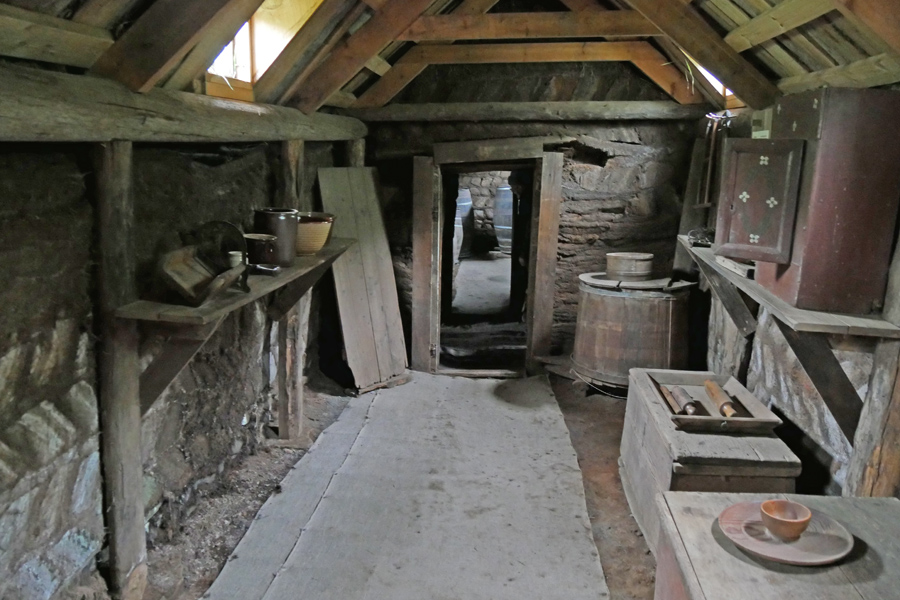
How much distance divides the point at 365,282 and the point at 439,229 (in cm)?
76

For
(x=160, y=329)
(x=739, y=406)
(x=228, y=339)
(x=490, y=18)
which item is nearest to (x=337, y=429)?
(x=228, y=339)

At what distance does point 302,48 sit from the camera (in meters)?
3.09

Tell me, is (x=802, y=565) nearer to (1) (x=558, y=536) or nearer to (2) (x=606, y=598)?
(2) (x=606, y=598)

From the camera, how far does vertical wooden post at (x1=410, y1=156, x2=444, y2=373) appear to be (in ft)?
16.5

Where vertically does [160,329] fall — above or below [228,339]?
above

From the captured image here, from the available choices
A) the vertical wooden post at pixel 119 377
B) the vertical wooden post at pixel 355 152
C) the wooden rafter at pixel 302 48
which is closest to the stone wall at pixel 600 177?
the vertical wooden post at pixel 355 152

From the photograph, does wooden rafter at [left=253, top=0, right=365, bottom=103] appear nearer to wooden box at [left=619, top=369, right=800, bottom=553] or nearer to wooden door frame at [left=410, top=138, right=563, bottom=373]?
wooden door frame at [left=410, top=138, right=563, bottom=373]

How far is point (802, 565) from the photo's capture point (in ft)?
5.10

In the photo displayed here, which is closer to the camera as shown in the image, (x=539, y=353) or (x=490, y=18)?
(x=490, y=18)

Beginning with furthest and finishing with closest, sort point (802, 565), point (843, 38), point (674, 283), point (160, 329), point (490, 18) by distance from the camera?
point (674, 283) < point (490, 18) < point (843, 38) < point (160, 329) < point (802, 565)

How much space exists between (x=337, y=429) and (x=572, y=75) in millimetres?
3001

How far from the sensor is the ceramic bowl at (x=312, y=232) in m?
3.25

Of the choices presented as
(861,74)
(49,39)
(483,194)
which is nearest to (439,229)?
(861,74)

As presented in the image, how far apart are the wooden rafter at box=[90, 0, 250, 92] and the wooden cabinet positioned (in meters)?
1.97
